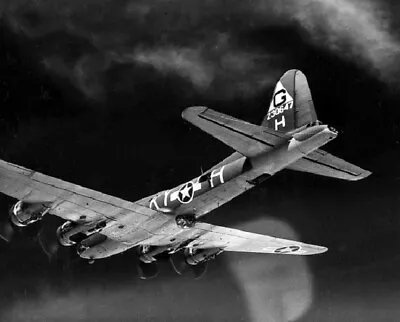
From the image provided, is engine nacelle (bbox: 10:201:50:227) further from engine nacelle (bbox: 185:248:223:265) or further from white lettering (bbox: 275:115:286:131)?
white lettering (bbox: 275:115:286:131)

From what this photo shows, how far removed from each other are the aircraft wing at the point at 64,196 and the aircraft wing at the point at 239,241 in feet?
9.39

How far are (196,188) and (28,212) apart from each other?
228 inches

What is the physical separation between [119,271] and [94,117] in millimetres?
7623

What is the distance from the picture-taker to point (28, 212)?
22188 mm

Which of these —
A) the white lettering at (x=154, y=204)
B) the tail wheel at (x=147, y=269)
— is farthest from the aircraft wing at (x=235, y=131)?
the tail wheel at (x=147, y=269)

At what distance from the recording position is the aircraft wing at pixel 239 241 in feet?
86.5

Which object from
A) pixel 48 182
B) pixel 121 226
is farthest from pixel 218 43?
pixel 48 182

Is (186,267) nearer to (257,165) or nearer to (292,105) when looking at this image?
(257,165)

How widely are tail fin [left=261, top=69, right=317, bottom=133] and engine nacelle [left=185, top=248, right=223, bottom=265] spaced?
714 cm

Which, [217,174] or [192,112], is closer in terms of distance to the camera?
[192,112]

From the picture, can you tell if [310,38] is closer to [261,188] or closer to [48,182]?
[261,188]

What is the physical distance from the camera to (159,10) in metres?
33.0

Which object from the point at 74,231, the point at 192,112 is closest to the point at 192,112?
the point at 192,112

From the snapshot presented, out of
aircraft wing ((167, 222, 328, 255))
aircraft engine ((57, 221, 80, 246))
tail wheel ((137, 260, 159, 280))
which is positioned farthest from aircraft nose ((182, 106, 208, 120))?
tail wheel ((137, 260, 159, 280))
